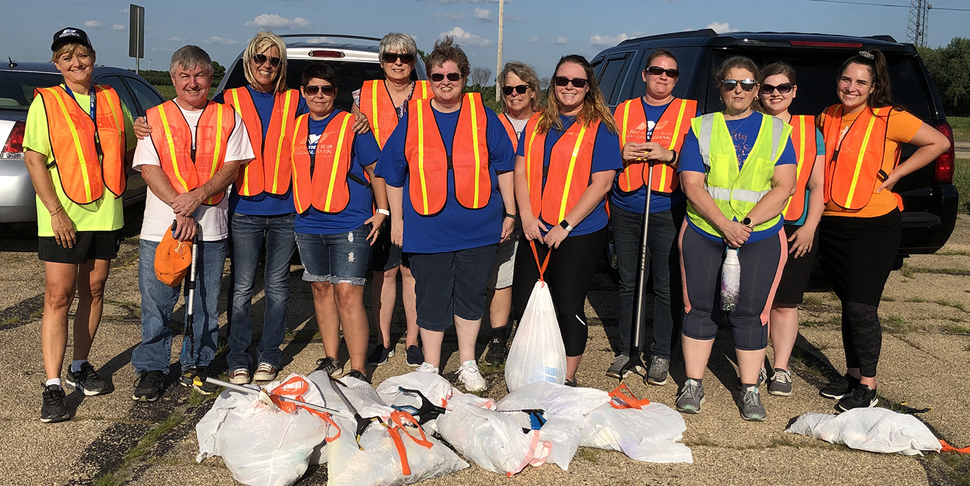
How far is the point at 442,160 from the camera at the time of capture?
13.1ft

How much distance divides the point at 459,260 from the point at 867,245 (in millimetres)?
2120

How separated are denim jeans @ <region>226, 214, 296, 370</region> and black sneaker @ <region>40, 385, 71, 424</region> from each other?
0.87m

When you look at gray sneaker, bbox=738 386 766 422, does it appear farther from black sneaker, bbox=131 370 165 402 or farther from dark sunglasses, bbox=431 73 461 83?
black sneaker, bbox=131 370 165 402

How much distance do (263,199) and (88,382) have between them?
131 cm

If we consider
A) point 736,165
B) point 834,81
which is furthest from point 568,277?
point 834,81

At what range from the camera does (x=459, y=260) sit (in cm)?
420

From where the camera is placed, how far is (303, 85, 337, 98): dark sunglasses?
4.09 m

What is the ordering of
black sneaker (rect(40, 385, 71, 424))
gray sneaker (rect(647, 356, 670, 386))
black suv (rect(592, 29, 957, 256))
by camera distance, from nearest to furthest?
black sneaker (rect(40, 385, 71, 424)) < gray sneaker (rect(647, 356, 670, 386)) < black suv (rect(592, 29, 957, 256))

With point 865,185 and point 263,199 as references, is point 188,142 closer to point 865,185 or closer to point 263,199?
point 263,199

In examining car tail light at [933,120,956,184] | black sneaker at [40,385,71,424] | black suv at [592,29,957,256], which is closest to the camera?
black sneaker at [40,385,71,424]

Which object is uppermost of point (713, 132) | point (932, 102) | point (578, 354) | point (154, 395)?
point (932, 102)

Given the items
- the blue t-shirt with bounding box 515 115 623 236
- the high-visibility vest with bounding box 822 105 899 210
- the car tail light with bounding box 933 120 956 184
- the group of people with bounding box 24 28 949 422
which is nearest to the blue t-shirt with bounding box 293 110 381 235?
the group of people with bounding box 24 28 949 422

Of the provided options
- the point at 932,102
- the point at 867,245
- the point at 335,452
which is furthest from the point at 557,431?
the point at 932,102

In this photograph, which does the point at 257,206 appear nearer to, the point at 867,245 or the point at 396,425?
the point at 396,425
